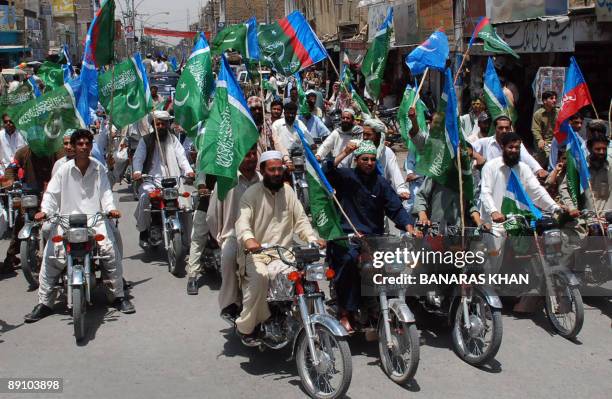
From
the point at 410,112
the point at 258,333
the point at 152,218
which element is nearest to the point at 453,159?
the point at 258,333

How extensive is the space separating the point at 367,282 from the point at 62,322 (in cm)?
298

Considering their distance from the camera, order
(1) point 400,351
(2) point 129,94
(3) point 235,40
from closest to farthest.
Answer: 1. (1) point 400,351
2. (2) point 129,94
3. (3) point 235,40

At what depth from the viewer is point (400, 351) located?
18.3ft

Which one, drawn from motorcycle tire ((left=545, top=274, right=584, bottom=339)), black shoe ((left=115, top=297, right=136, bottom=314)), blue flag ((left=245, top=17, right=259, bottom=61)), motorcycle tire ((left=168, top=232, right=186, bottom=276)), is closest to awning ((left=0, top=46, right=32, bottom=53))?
blue flag ((left=245, top=17, right=259, bottom=61))

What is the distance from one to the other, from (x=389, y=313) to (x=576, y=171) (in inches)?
120

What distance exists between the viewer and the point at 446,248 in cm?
651

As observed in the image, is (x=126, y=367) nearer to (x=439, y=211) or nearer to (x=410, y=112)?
(x=439, y=211)

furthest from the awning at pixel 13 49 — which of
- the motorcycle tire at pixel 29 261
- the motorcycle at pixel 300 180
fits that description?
the motorcycle tire at pixel 29 261

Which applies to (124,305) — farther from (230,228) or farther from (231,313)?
(231,313)

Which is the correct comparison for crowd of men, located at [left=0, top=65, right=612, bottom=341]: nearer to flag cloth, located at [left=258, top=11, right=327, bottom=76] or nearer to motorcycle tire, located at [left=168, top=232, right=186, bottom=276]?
motorcycle tire, located at [left=168, top=232, right=186, bottom=276]

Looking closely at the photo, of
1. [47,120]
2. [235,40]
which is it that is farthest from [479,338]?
[235,40]

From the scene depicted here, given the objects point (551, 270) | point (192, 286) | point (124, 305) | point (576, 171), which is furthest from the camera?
point (192, 286)

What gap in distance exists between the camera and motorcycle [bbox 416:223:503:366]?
5.75 m

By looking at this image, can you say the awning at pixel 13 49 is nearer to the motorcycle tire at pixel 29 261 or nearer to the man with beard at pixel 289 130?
the man with beard at pixel 289 130
